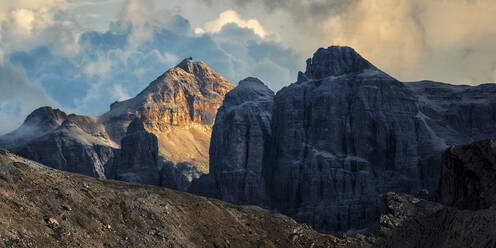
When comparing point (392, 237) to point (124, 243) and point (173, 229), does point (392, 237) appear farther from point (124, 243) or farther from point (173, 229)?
point (124, 243)

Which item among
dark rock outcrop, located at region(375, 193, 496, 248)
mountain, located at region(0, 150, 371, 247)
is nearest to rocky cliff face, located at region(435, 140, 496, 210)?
dark rock outcrop, located at region(375, 193, 496, 248)

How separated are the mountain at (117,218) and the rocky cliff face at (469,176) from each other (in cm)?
2607

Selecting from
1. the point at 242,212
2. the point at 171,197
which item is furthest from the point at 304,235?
the point at 171,197

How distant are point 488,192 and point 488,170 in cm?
586

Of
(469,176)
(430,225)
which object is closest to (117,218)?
(430,225)

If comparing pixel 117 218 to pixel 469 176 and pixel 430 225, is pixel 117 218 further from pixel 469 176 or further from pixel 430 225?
pixel 469 176

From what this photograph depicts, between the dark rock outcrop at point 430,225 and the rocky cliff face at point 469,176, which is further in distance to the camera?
the rocky cliff face at point 469,176

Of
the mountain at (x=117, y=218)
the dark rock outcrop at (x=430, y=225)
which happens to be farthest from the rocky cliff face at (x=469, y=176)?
the mountain at (x=117, y=218)

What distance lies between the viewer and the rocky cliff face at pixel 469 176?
156000 mm

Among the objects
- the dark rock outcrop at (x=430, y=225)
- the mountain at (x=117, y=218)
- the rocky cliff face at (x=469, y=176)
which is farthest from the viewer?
the rocky cliff face at (x=469, y=176)

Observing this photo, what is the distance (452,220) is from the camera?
133250mm

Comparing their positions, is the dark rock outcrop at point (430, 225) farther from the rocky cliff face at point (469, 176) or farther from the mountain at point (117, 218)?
the rocky cliff face at point (469, 176)

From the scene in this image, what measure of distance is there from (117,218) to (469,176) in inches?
3117

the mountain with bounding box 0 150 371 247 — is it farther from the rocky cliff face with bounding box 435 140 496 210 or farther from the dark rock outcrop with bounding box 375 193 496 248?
the rocky cliff face with bounding box 435 140 496 210
